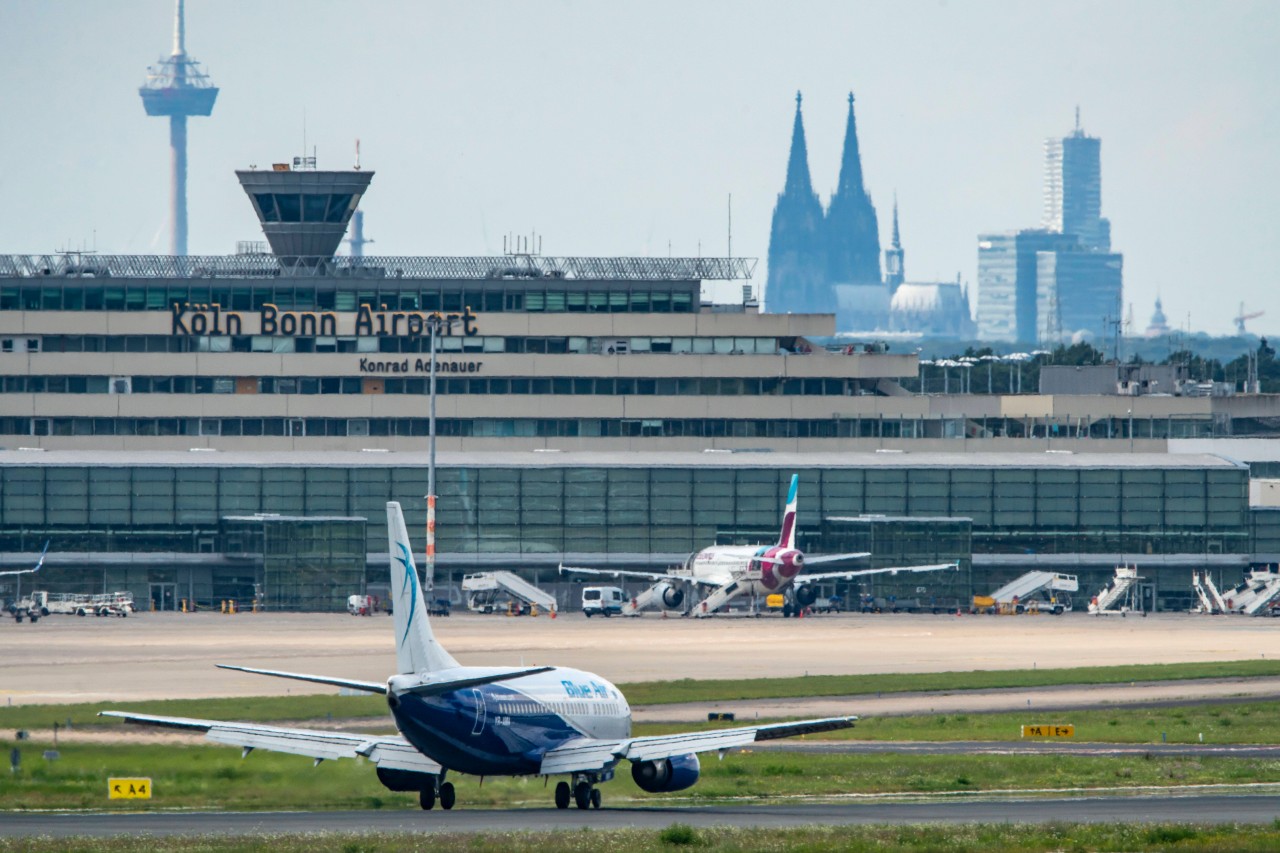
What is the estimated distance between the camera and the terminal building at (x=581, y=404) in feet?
496

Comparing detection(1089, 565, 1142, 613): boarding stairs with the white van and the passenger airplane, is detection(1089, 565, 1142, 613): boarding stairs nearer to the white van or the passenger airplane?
Result: the passenger airplane

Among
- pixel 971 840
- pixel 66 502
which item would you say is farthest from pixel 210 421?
pixel 971 840

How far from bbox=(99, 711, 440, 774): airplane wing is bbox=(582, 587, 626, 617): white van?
91.7 metres

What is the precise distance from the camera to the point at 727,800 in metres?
51.7

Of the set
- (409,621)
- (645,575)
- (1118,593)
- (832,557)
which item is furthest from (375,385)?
(409,621)

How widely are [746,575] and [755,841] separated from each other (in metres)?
92.2

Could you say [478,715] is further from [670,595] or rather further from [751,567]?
[670,595]

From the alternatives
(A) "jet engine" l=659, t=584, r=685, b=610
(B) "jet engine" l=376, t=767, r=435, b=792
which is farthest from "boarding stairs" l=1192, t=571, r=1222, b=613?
(B) "jet engine" l=376, t=767, r=435, b=792

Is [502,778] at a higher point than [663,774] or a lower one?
lower

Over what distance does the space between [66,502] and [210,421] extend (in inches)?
1092

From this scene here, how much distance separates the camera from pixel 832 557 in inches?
5423

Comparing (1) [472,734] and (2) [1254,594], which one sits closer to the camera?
(1) [472,734]

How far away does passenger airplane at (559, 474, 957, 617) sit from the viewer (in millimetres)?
132000

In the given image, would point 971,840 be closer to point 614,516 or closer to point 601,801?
point 601,801
